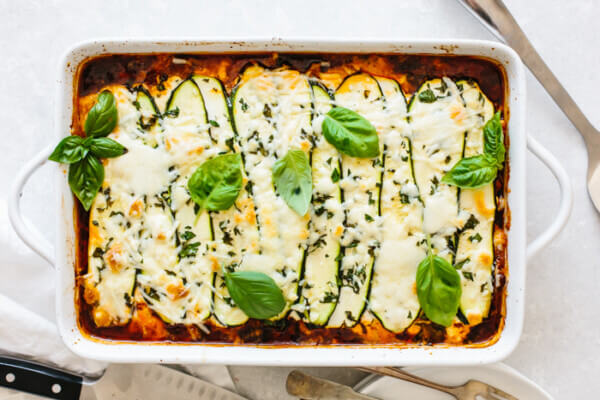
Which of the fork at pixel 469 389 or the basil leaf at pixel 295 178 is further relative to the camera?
the fork at pixel 469 389

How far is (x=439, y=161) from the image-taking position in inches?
88.8

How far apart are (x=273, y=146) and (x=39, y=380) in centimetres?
149

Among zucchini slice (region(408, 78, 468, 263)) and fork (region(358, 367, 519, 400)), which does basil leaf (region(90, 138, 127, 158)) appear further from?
fork (region(358, 367, 519, 400))

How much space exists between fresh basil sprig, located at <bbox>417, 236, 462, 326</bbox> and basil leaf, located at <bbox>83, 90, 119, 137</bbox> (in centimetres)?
137

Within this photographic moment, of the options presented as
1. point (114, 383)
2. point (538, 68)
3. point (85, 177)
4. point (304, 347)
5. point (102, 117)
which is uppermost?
point (538, 68)

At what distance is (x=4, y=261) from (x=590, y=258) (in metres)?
2.75

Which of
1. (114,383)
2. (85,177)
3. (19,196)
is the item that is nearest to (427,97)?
(85,177)

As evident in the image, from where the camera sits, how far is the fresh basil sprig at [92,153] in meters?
2.21

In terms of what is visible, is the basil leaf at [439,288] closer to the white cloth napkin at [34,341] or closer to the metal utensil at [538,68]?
the metal utensil at [538,68]

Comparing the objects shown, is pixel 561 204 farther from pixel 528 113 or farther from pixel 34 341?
pixel 34 341

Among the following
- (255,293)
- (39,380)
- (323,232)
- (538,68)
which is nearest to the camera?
(255,293)

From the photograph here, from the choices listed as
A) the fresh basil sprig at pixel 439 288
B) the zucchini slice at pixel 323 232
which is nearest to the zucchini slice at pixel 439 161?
the fresh basil sprig at pixel 439 288

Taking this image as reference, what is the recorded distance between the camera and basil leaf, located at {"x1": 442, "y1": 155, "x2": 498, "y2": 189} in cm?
219

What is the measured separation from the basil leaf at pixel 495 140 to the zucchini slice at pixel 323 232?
23.7 inches
